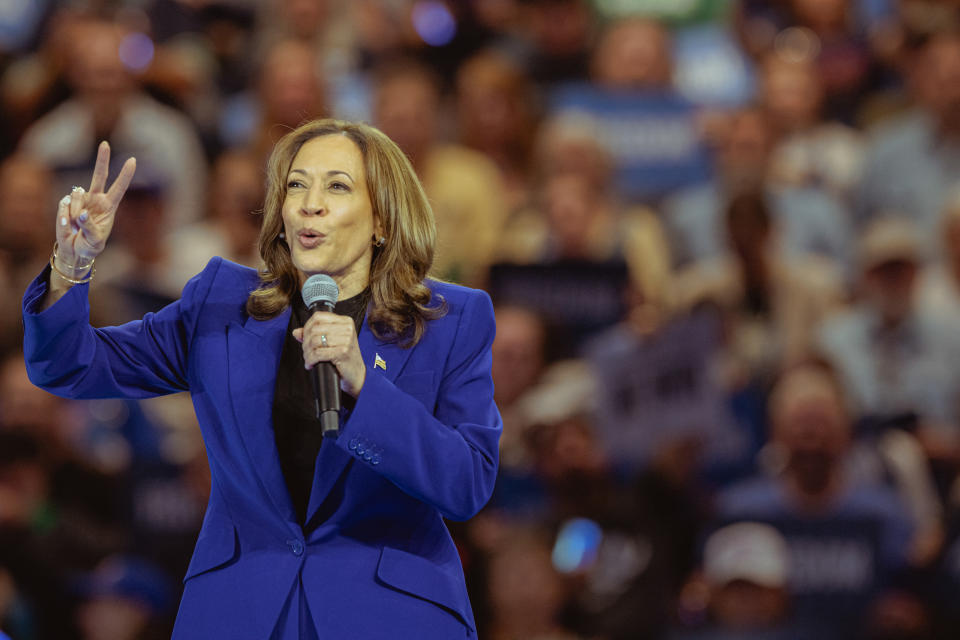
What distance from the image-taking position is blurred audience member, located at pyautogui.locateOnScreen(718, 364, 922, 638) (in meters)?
4.65

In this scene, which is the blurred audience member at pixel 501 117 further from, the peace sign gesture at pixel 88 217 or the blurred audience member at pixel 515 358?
the peace sign gesture at pixel 88 217

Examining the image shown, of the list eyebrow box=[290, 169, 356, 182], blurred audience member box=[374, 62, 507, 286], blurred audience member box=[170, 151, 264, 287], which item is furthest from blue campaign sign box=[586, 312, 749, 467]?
eyebrow box=[290, 169, 356, 182]

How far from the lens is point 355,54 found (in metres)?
7.25

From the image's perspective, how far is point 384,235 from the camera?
2318mm

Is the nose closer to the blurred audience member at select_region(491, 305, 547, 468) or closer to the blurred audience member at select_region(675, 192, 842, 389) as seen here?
the blurred audience member at select_region(491, 305, 547, 468)

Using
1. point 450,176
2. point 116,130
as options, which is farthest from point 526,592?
→ point 116,130

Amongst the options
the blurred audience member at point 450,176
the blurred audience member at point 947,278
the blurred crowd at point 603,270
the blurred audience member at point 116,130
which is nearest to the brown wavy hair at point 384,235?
the blurred crowd at point 603,270

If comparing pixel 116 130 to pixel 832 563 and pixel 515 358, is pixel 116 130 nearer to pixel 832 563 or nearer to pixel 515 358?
pixel 515 358

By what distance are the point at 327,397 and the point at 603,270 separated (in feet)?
11.2

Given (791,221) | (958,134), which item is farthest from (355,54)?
(958,134)

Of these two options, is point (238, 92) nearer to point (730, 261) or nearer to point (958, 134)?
point (730, 261)

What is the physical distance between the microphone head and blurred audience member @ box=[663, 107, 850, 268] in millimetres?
4027

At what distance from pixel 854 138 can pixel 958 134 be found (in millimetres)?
605

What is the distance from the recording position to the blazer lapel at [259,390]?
213 cm
